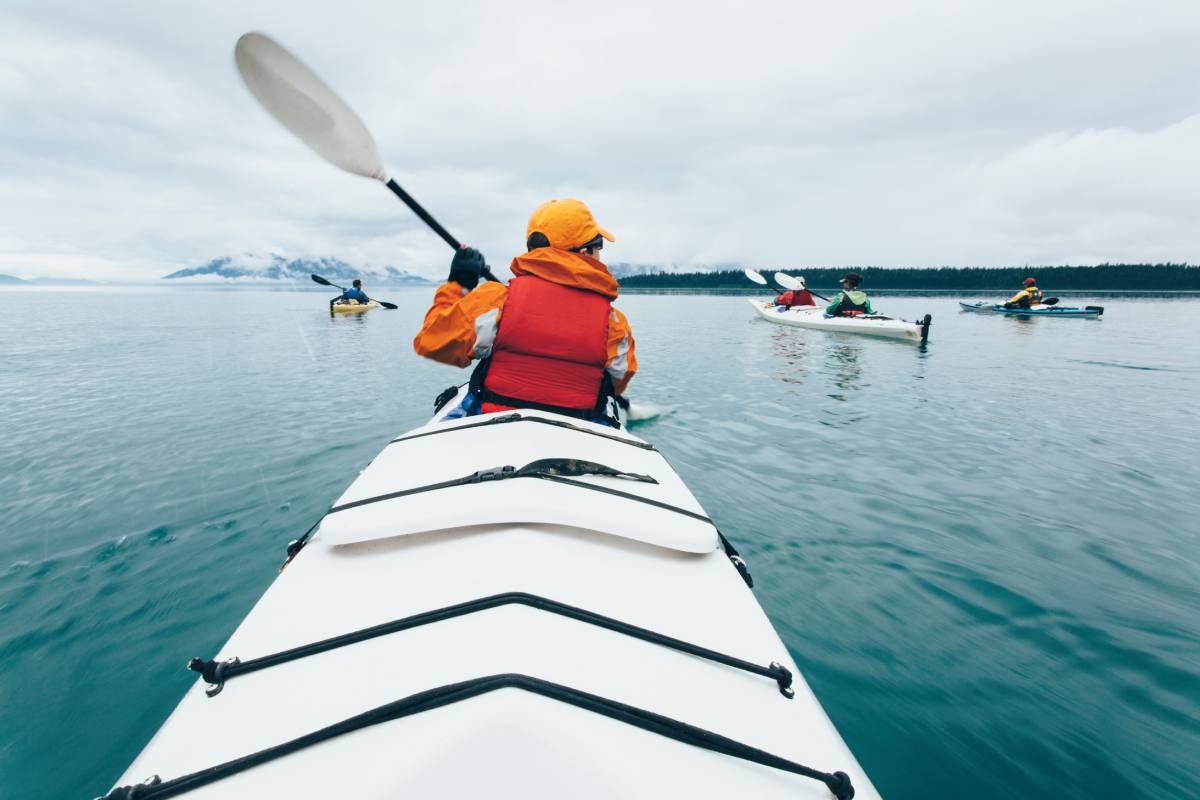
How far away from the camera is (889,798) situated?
2.28 m

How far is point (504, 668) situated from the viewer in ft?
4.20

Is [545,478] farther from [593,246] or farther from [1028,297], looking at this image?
[1028,297]

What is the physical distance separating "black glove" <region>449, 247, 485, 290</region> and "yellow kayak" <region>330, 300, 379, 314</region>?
25550 millimetres

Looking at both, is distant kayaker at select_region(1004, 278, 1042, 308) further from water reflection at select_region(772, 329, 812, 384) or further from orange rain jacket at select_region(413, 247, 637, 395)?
orange rain jacket at select_region(413, 247, 637, 395)

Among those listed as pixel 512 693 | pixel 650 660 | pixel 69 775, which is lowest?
pixel 69 775

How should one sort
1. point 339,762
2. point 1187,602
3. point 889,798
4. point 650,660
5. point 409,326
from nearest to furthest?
point 339,762 → point 650,660 → point 889,798 → point 1187,602 → point 409,326

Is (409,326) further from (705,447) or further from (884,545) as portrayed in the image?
(884,545)

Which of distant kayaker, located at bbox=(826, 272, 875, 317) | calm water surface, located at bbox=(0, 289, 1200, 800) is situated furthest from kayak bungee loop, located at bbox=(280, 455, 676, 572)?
distant kayaker, located at bbox=(826, 272, 875, 317)

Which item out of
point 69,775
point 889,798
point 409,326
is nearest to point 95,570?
point 69,775

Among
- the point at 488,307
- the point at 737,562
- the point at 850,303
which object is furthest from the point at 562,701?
the point at 850,303

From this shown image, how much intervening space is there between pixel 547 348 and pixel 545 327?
0.15m

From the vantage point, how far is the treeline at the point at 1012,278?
75375 mm

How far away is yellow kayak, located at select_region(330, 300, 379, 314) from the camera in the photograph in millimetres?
26784

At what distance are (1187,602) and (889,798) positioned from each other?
3163mm
